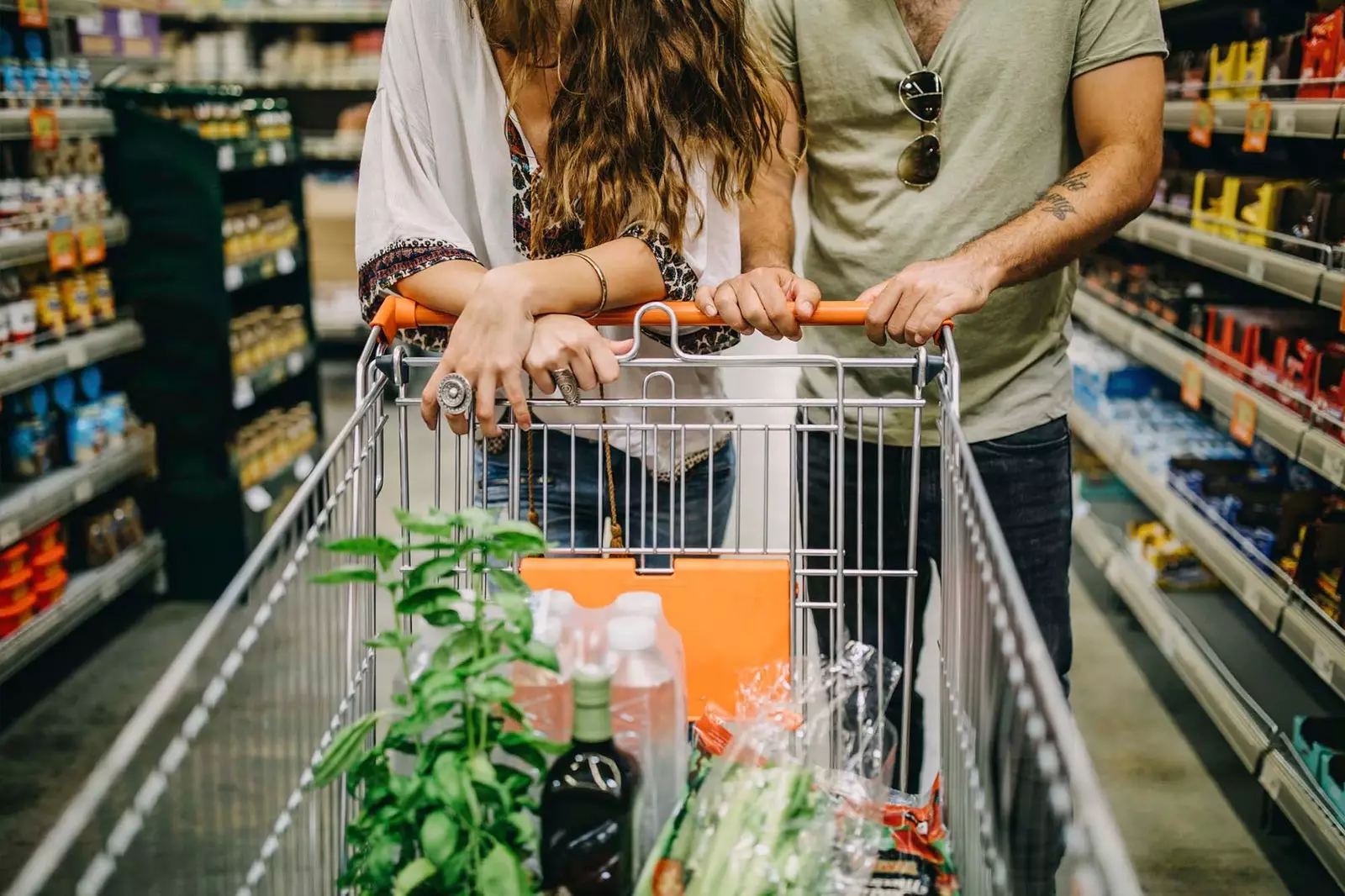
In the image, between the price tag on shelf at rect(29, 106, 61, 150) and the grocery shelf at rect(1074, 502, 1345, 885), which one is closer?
the grocery shelf at rect(1074, 502, 1345, 885)

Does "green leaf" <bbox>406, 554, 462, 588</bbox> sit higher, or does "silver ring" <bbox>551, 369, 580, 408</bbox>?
"silver ring" <bbox>551, 369, 580, 408</bbox>

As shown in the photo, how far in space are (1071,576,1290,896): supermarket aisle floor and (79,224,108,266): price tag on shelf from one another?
2.95 metres

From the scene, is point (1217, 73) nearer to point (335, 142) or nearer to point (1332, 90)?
point (1332, 90)

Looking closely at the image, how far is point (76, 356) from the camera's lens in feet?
11.3

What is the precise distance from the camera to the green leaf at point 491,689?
32.9 inches

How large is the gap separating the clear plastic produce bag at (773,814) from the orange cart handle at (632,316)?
0.39 meters

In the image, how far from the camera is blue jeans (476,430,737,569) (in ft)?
5.24

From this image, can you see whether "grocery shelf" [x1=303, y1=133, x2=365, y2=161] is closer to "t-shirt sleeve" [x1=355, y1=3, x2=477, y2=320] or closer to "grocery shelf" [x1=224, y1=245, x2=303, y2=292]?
"grocery shelf" [x1=224, y1=245, x2=303, y2=292]

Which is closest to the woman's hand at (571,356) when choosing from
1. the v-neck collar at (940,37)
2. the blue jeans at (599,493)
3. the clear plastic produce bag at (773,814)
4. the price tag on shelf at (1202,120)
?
the blue jeans at (599,493)

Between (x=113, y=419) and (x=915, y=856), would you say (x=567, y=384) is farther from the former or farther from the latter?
(x=113, y=419)

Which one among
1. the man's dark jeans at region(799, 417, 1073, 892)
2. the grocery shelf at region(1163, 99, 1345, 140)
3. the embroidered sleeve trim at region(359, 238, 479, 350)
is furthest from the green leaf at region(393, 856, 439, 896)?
the grocery shelf at region(1163, 99, 1345, 140)

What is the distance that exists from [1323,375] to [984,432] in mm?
1289

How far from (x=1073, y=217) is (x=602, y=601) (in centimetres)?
79

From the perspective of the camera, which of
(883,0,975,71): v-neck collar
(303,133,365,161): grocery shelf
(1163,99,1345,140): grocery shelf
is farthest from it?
(303,133,365,161): grocery shelf
